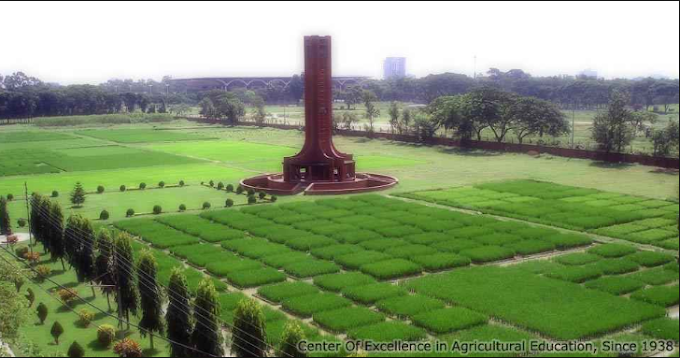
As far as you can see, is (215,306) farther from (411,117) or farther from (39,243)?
(411,117)

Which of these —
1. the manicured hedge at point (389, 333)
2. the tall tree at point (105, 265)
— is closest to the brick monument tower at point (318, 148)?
the tall tree at point (105, 265)

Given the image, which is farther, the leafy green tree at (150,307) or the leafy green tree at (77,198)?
the leafy green tree at (77,198)

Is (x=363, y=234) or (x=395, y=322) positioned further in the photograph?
(x=363, y=234)

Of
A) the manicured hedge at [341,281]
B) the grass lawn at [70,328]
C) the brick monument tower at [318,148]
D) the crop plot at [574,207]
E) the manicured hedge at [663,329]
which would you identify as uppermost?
the brick monument tower at [318,148]

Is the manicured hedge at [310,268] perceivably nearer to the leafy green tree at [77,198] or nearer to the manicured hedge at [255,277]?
the manicured hedge at [255,277]

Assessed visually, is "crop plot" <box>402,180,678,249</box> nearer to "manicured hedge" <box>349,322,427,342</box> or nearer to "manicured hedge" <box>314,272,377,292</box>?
"manicured hedge" <box>314,272,377,292</box>

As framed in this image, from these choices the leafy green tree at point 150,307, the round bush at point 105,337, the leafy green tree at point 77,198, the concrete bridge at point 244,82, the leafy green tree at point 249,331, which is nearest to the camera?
the leafy green tree at point 249,331

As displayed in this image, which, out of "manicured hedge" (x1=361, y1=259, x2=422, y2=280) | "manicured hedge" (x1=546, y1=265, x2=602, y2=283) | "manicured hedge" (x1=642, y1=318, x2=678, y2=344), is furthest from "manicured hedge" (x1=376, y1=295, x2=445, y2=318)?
"manicured hedge" (x1=642, y1=318, x2=678, y2=344)

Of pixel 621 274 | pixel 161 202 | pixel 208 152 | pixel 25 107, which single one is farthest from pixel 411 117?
pixel 621 274
